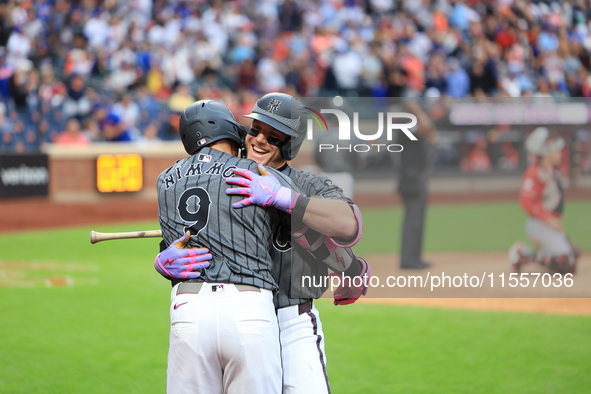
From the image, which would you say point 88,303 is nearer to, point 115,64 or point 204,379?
point 204,379

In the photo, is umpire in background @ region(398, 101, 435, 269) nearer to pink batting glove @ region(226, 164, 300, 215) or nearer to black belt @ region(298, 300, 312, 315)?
black belt @ region(298, 300, 312, 315)

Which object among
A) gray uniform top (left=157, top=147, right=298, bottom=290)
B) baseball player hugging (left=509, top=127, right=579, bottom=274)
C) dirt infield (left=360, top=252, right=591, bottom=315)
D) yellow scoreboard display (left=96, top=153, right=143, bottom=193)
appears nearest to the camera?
gray uniform top (left=157, top=147, right=298, bottom=290)

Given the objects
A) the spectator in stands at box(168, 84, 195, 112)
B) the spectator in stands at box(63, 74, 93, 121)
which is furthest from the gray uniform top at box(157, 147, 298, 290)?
the spectator in stands at box(168, 84, 195, 112)

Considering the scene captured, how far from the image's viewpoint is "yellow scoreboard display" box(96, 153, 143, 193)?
1570 centimetres

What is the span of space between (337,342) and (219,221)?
3.97 meters

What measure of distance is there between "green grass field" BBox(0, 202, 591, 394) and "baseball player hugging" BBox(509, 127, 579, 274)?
3.96 ft

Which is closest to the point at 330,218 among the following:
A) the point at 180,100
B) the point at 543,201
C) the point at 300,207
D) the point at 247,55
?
the point at 300,207

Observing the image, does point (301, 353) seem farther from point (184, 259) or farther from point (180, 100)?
point (180, 100)

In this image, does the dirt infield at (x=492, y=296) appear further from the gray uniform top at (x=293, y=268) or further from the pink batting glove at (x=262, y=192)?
the pink batting glove at (x=262, y=192)

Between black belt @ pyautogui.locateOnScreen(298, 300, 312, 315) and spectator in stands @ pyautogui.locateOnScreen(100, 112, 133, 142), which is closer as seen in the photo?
black belt @ pyautogui.locateOnScreen(298, 300, 312, 315)

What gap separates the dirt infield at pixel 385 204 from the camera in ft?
26.5

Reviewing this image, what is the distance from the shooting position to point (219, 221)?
297 centimetres

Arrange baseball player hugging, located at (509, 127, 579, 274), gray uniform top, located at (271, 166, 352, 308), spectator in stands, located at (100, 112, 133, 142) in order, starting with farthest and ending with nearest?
spectator in stands, located at (100, 112, 133, 142)
baseball player hugging, located at (509, 127, 579, 274)
gray uniform top, located at (271, 166, 352, 308)

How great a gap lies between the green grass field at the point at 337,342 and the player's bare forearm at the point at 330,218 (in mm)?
2604
